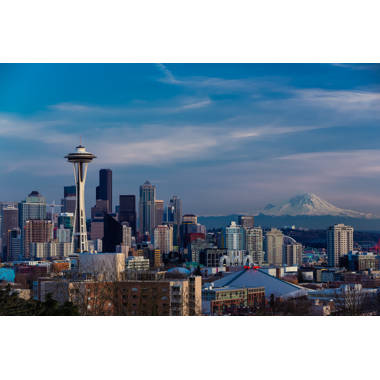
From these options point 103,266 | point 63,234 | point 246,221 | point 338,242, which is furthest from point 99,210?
point 103,266

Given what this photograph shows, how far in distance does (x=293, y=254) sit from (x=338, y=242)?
3.74 ft

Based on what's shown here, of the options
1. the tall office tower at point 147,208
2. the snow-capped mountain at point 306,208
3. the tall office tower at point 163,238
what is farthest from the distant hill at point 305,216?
the tall office tower at point 163,238

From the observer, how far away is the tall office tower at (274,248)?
10.9m

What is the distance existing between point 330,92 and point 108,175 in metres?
3.21

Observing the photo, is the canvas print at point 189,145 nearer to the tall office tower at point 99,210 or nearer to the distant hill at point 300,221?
the distant hill at point 300,221

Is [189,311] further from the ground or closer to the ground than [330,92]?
closer to the ground

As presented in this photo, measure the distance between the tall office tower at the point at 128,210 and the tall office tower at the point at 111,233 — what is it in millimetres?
190

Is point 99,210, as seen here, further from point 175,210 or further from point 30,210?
point 175,210

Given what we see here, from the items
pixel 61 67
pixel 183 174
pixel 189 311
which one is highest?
pixel 61 67

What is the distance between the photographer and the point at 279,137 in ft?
23.1

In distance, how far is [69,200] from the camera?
12.4 meters

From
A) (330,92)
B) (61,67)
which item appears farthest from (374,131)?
(61,67)
